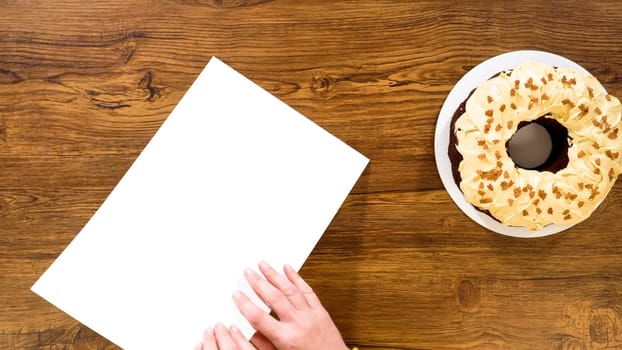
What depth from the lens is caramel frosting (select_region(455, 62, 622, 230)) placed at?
604mm

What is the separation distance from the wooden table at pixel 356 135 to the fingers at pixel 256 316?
0.30 feet

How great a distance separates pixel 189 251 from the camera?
0.69 meters

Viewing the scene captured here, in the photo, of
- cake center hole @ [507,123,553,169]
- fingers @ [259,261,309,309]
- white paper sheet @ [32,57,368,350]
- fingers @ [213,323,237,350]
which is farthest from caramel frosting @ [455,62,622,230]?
fingers @ [213,323,237,350]

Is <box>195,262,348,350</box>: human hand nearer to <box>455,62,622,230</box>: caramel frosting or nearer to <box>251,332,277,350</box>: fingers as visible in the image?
<box>251,332,277,350</box>: fingers

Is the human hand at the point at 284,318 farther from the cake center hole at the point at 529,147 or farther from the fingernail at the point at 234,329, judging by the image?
the cake center hole at the point at 529,147

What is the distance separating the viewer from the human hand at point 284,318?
0.67 metres

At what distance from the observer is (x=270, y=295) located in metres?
0.67

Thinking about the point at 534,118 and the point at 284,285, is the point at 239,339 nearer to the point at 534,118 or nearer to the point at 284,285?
the point at 284,285

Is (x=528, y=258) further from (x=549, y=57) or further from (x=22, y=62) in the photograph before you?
(x=22, y=62)

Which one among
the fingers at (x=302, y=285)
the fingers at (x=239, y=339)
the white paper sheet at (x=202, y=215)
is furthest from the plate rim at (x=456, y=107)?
the fingers at (x=239, y=339)

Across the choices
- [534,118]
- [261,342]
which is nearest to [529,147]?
→ [534,118]

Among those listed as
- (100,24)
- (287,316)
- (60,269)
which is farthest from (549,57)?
(60,269)

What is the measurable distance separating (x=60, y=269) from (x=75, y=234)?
54mm

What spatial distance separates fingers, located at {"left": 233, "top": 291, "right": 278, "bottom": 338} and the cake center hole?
427mm
